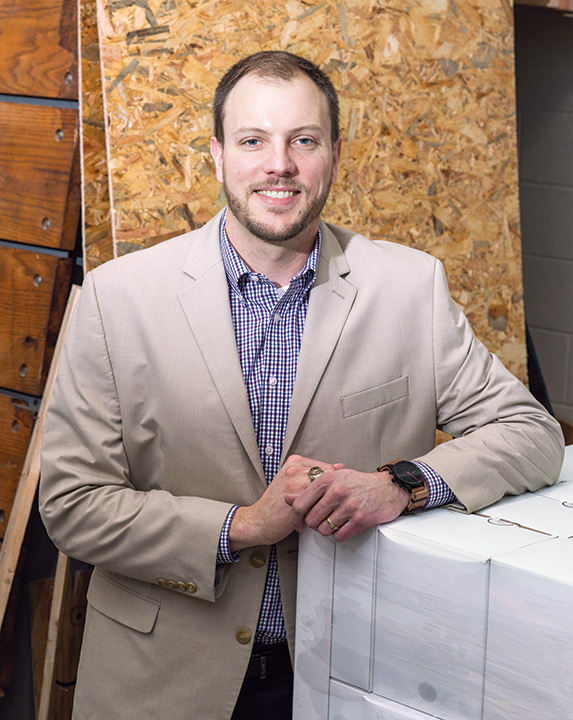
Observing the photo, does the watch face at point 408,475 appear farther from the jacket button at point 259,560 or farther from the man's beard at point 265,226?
the man's beard at point 265,226

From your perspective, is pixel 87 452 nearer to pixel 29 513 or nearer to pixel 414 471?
pixel 414 471

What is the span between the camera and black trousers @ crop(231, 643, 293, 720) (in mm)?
1471

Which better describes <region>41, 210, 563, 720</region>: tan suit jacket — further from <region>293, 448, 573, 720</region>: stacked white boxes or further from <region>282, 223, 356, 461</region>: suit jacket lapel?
<region>293, 448, 573, 720</region>: stacked white boxes

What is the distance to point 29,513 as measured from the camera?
2.11m

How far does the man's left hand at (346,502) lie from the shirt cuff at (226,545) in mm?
130

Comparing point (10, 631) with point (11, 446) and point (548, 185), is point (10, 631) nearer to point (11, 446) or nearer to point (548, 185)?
point (11, 446)

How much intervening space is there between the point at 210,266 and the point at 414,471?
0.49 m

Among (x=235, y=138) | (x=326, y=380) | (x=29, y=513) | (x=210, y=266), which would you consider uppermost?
(x=235, y=138)

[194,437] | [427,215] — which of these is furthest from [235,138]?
[427,215]

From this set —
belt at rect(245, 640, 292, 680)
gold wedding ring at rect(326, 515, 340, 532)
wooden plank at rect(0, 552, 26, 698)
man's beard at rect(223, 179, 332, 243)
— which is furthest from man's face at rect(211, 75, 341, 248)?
wooden plank at rect(0, 552, 26, 698)

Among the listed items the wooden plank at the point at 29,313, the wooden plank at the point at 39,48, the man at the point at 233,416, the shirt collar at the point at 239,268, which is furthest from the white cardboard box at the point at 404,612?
the wooden plank at the point at 39,48

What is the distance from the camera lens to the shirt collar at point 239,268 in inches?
59.4

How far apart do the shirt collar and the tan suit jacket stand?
18mm

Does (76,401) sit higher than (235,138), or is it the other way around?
(235,138)
